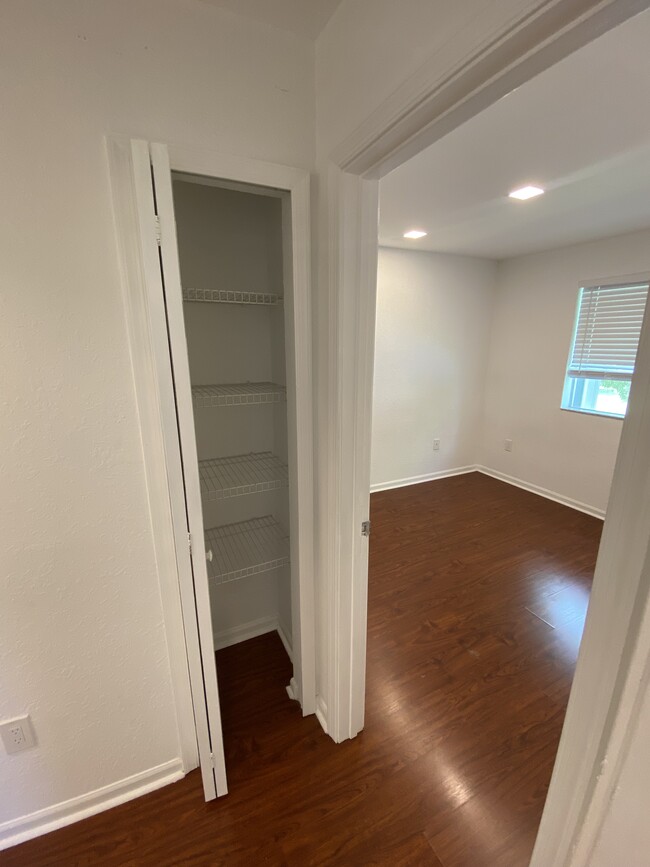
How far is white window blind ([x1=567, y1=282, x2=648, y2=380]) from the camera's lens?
3.26m

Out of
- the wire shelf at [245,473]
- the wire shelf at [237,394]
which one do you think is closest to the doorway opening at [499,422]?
the wire shelf at [245,473]

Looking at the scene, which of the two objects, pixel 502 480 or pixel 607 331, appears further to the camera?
pixel 502 480

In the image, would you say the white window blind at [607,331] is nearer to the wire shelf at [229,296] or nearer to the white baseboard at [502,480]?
the white baseboard at [502,480]

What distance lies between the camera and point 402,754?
1.55 m

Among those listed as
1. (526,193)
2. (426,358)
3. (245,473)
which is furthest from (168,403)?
(426,358)

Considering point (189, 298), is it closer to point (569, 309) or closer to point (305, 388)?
point (305, 388)

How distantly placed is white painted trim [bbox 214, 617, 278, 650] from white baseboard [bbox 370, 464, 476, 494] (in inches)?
83.7

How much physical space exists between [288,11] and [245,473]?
5.13 ft

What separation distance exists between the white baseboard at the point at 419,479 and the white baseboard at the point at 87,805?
2929 mm

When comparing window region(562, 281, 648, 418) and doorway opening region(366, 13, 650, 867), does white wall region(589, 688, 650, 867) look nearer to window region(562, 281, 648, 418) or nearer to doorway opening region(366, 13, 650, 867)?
doorway opening region(366, 13, 650, 867)

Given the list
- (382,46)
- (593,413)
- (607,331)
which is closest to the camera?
(382,46)

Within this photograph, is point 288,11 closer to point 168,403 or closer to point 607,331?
point 168,403

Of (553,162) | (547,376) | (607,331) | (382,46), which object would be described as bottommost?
(547,376)

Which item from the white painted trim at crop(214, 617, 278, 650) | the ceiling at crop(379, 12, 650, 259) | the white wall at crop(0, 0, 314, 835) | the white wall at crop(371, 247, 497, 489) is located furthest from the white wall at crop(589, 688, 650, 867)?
the white wall at crop(371, 247, 497, 489)
